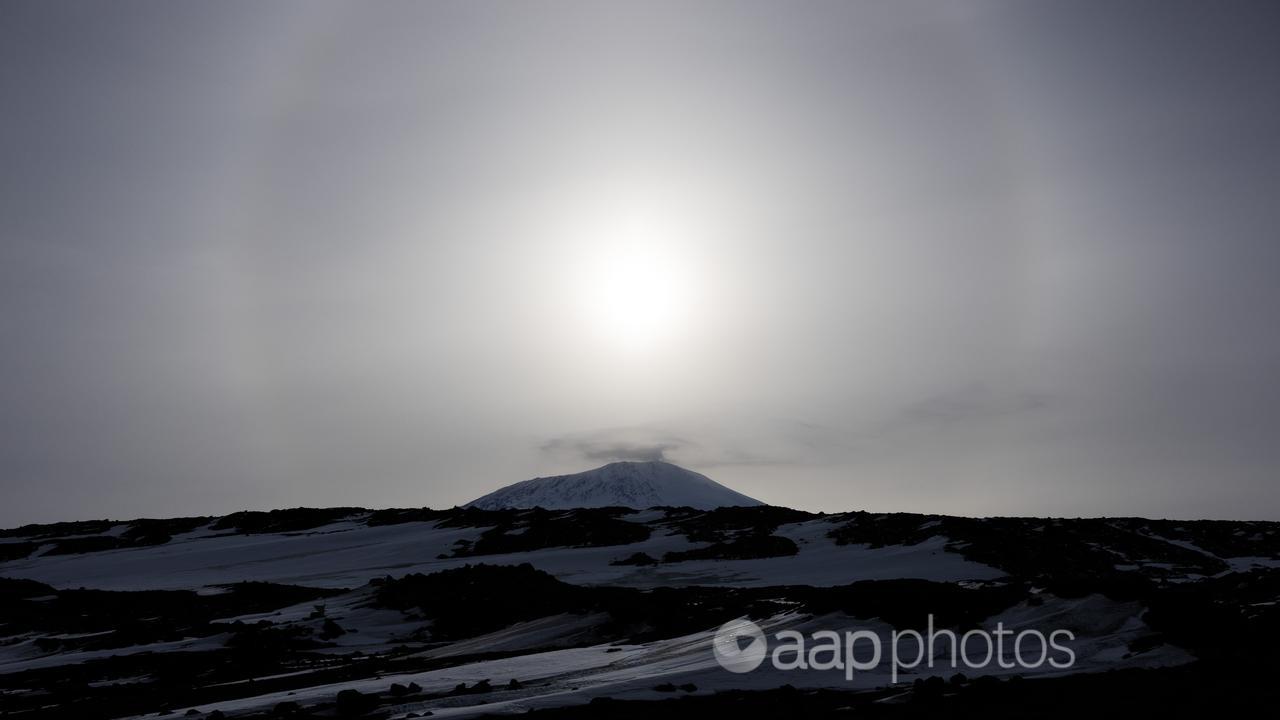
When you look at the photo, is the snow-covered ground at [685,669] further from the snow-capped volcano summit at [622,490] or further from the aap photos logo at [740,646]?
the snow-capped volcano summit at [622,490]

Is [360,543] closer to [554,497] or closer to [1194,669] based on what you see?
[1194,669]

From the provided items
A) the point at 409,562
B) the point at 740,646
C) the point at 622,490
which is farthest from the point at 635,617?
the point at 622,490

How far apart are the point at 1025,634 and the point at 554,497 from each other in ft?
415

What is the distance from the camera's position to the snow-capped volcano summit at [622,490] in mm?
138625

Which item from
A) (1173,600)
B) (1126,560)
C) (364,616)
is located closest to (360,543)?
(364,616)

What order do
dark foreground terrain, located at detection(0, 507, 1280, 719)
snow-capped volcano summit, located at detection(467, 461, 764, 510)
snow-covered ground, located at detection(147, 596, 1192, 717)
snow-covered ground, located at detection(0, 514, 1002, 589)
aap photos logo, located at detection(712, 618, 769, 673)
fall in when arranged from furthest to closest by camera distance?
snow-capped volcano summit, located at detection(467, 461, 764, 510) → snow-covered ground, located at detection(0, 514, 1002, 589) → aap photos logo, located at detection(712, 618, 769, 673) → snow-covered ground, located at detection(147, 596, 1192, 717) → dark foreground terrain, located at detection(0, 507, 1280, 719)

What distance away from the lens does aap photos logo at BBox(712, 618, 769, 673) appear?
17812 millimetres

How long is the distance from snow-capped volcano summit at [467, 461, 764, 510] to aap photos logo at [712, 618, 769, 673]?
113308 millimetres

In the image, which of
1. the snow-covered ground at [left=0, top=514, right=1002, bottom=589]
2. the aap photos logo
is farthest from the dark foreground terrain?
the aap photos logo

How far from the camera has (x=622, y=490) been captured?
14300cm

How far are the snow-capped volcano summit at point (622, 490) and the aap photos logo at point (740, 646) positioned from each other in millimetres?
113308

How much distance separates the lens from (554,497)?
465ft

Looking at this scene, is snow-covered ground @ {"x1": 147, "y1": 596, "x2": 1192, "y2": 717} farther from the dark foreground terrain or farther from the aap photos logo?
the aap photos logo

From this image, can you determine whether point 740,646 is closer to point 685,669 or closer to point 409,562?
point 685,669
